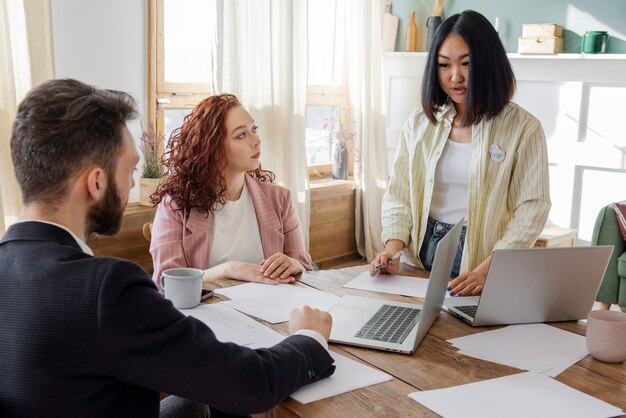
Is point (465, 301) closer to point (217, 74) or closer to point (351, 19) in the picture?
point (217, 74)

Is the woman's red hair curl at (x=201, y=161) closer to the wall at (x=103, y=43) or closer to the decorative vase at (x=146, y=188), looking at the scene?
the wall at (x=103, y=43)

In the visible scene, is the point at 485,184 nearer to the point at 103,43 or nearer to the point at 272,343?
the point at 272,343

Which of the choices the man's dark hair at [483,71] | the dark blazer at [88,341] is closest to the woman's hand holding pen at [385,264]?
the man's dark hair at [483,71]

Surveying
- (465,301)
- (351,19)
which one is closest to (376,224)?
(351,19)


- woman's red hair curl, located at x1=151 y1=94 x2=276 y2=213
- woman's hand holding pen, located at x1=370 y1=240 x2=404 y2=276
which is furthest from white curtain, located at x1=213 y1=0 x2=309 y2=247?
woman's hand holding pen, located at x1=370 y1=240 x2=404 y2=276

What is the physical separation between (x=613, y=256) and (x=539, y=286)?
2457 mm

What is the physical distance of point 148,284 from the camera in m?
1.08

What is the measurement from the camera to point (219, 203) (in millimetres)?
2369

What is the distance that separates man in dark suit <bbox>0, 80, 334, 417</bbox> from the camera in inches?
40.1

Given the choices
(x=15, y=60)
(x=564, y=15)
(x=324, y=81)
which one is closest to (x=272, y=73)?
(x=324, y=81)

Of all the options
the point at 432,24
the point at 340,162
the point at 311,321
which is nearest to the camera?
the point at 311,321

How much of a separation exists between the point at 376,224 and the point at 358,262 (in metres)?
0.31

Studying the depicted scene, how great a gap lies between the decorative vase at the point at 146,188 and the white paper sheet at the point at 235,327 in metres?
1.95

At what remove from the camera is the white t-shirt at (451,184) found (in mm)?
2174
